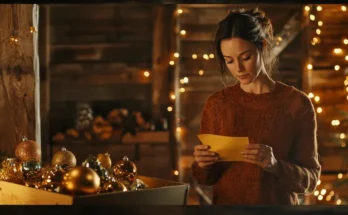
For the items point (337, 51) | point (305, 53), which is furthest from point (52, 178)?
point (337, 51)

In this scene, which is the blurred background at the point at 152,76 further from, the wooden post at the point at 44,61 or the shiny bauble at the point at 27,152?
the shiny bauble at the point at 27,152

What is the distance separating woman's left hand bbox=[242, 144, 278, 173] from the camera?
180 centimetres

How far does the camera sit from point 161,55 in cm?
464

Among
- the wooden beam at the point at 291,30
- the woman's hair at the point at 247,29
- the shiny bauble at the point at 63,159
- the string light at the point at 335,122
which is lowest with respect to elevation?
the string light at the point at 335,122

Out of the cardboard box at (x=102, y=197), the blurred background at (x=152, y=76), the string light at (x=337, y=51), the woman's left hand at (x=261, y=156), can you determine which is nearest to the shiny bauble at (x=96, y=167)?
the cardboard box at (x=102, y=197)

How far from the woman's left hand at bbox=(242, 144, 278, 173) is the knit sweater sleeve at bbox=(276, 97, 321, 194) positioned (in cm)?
5

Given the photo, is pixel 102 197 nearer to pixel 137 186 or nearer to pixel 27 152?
pixel 137 186

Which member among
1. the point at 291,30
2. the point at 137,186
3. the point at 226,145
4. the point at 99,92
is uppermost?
the point at 291,30

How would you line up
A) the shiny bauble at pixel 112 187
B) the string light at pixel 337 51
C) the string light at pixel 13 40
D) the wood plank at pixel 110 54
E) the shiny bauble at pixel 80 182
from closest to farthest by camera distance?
the shiny bauble at pixel 80 182 → the shiny bauble at pixel 112 187 → the string light at pixel 13 40 → the string light at pixel 337 51 → the wood plank at pixel 110 54

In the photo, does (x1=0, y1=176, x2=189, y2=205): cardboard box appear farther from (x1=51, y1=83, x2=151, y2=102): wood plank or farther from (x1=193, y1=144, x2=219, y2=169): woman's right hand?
(x1=51, y1=83, x2=151, y2=102): wood plank

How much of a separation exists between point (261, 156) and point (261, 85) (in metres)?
0.24

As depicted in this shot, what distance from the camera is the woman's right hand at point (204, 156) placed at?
1.85 metres

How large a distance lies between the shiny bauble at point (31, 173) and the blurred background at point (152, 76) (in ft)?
8.34

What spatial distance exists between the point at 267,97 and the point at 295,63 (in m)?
2.63
